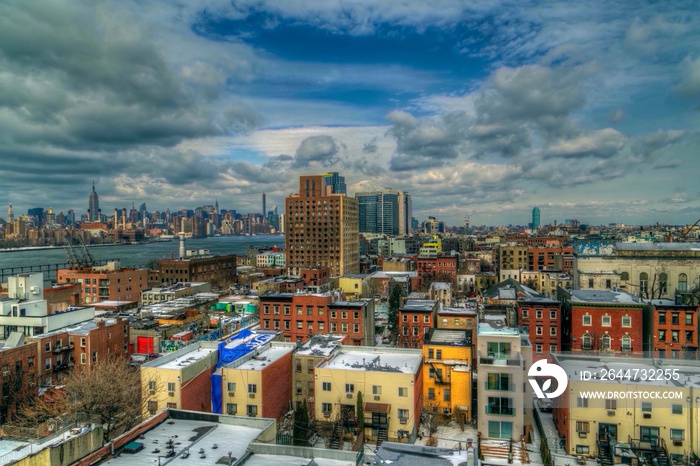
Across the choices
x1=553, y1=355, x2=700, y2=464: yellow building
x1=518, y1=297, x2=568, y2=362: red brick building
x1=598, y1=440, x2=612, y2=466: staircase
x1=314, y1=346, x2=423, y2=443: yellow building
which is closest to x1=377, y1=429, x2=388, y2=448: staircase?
x1=314, y1=346, x2=423, y2=443: yellow building

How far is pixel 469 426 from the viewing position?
1078 inches

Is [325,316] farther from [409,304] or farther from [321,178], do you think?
[321,178]

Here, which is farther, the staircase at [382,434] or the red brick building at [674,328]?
the red brick building at [674,328]

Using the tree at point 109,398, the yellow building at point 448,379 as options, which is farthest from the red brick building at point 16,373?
the yellow building at point 448,379

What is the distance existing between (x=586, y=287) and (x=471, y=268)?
4687cm

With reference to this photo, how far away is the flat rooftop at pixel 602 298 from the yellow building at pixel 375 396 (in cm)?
1776

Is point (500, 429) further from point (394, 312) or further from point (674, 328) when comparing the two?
point (394, 312)

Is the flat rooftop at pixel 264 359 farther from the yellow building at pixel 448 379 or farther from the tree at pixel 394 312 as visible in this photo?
the tree at pixel 394 312

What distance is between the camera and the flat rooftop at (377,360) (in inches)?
1053

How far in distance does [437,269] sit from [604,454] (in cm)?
6386

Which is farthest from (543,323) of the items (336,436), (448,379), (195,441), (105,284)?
(105,284)

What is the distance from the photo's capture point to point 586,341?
35.1m

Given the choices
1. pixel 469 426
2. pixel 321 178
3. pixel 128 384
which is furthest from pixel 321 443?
pixel 321 178

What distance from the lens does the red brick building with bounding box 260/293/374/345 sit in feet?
132
